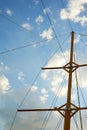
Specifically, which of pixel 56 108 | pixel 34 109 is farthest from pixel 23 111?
pixel 56 108

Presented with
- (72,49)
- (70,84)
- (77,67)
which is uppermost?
(72,49)

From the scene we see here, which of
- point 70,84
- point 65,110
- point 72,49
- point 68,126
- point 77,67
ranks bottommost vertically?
point 68,126

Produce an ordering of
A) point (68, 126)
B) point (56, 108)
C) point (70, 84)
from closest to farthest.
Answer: point (68, 126) < point (56, 108) < point (70, 84)

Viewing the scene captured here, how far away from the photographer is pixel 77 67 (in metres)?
29.9

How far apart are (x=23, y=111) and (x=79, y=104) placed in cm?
553

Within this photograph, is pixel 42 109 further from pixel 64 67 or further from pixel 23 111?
pixel 64 67

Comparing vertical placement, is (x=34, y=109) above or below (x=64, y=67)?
below

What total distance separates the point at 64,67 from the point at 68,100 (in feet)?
14.2

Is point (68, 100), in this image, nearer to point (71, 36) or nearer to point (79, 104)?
point (79, 104)

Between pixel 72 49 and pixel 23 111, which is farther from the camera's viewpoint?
Answer: pixel 72 49

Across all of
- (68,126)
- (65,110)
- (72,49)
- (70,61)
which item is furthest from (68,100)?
(72,49)

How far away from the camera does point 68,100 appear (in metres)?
27.1

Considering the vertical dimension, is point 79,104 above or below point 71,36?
below

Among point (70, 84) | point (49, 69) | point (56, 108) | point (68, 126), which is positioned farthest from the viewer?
point (49, 69)
